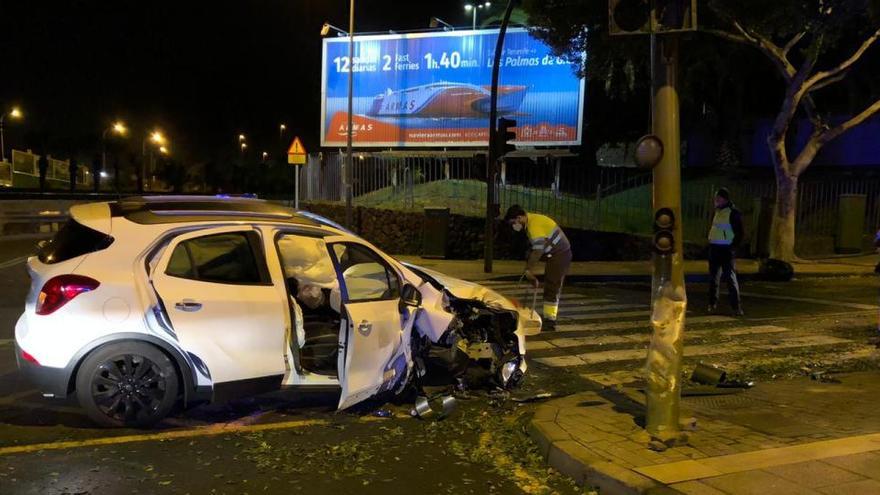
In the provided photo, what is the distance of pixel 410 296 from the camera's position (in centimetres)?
589

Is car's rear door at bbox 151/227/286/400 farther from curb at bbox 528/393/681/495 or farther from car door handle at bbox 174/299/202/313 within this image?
curb at bbox 528/393/681/495

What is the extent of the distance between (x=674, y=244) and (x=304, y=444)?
296 cm

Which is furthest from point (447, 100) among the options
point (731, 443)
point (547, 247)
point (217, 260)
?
point (731, 443)

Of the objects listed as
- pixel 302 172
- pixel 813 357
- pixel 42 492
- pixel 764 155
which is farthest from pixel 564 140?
pixel 42 492

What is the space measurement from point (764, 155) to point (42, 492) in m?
35.0

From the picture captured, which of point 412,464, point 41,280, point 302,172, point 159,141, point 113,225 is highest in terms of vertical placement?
point 159,141

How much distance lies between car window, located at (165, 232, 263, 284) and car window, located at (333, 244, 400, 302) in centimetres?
73

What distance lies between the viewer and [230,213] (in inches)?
229

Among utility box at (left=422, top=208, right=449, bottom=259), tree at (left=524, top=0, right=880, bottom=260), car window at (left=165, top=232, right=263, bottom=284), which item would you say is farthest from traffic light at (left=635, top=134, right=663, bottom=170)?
utility box at (left=422, top=208, right=449, bottom=259)

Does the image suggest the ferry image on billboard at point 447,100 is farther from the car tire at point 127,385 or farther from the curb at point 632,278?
the car tire at point 127,385

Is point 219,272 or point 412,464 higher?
point 219,272

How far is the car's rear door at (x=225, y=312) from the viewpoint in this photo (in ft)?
17.4

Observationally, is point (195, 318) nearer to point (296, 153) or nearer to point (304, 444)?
point (304, 444)

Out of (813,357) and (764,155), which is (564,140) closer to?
(764,155)
